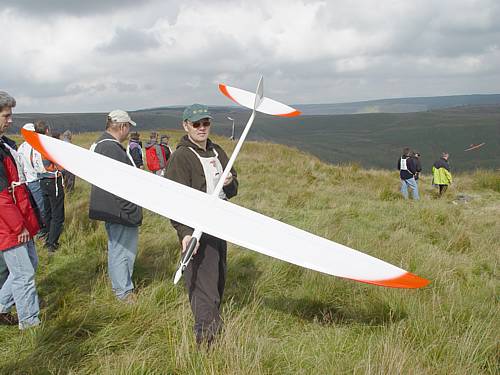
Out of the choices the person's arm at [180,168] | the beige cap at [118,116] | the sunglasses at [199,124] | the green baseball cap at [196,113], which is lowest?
the person's arm at [180,168]

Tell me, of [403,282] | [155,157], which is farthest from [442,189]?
[403,282]

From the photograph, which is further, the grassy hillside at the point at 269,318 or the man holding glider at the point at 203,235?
the man holding glider at the point at 203,235

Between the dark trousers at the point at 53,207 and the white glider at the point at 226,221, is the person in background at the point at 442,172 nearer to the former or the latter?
the white glider at the point at 226,221

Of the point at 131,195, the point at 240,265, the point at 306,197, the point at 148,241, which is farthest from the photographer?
the point at 306,197

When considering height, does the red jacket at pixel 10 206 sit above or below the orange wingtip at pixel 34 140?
below

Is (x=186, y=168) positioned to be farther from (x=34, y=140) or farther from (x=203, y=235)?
(x=34, y=140)

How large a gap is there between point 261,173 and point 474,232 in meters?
7.28

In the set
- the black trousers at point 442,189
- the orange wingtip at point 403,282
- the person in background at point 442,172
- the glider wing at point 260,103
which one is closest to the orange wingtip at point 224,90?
the glider wing at point 260,103

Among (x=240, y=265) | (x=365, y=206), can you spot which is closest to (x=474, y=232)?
(x=365, y=206)

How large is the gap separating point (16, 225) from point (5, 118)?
78 centimetres

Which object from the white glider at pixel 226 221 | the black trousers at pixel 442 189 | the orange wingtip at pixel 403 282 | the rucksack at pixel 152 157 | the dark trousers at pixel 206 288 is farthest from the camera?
the black trousers at pixel 442 189

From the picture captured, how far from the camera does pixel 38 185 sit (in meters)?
4.83

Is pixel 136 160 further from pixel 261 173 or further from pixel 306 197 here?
pixel 261 173

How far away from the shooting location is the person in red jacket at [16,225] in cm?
255
